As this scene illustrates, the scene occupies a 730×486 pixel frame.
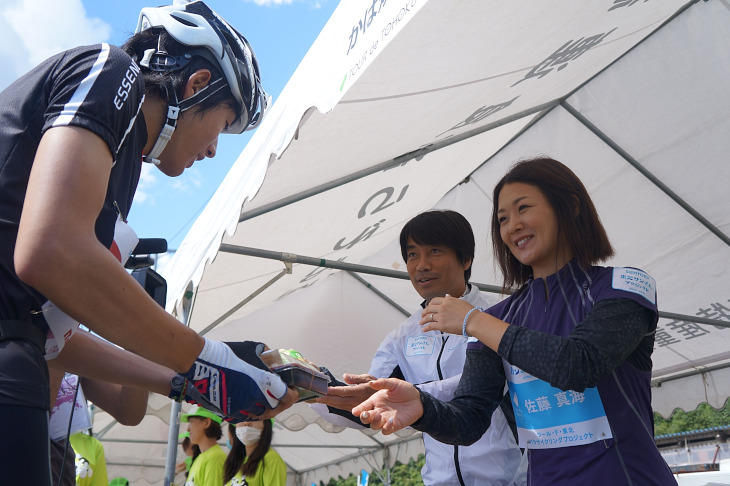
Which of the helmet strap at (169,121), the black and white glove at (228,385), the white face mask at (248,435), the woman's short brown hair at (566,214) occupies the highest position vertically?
the woman's short brown hair at (566,214)

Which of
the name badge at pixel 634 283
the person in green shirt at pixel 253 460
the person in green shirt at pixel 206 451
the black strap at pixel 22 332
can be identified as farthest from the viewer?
the person in green shirt at pixel 206 451

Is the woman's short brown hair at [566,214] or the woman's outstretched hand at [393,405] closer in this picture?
the woman's outstretched hand at [393,405]

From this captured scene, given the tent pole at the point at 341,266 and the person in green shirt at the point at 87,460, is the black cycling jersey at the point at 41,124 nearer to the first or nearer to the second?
the tent pole at the point at 341,266

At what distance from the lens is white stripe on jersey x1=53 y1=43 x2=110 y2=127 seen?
1.09m

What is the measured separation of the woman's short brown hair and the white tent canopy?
2.41 feet

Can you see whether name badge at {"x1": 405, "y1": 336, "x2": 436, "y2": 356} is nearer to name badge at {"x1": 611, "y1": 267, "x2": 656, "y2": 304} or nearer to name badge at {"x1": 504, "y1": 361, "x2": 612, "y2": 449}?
name badge at {"x1": 504, "y1": 361, "x2": 612, "y2": 449}

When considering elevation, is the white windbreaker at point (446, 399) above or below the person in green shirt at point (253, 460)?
above

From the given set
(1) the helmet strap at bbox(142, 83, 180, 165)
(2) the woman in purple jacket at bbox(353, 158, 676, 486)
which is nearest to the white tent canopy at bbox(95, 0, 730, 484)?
(2) the woman in purple jacket at bbox(353, 158, 676, 486)

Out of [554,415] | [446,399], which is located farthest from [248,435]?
[554,415]

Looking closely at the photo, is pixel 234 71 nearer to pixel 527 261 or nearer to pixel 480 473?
pixel 527 261

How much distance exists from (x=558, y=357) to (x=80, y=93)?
3.87ft

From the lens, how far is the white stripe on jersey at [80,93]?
1.09 metres

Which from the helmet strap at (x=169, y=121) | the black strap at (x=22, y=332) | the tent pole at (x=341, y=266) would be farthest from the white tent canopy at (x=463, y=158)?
the black strap at (x=22, y=332)

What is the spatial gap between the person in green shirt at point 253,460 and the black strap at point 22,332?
404 cm
